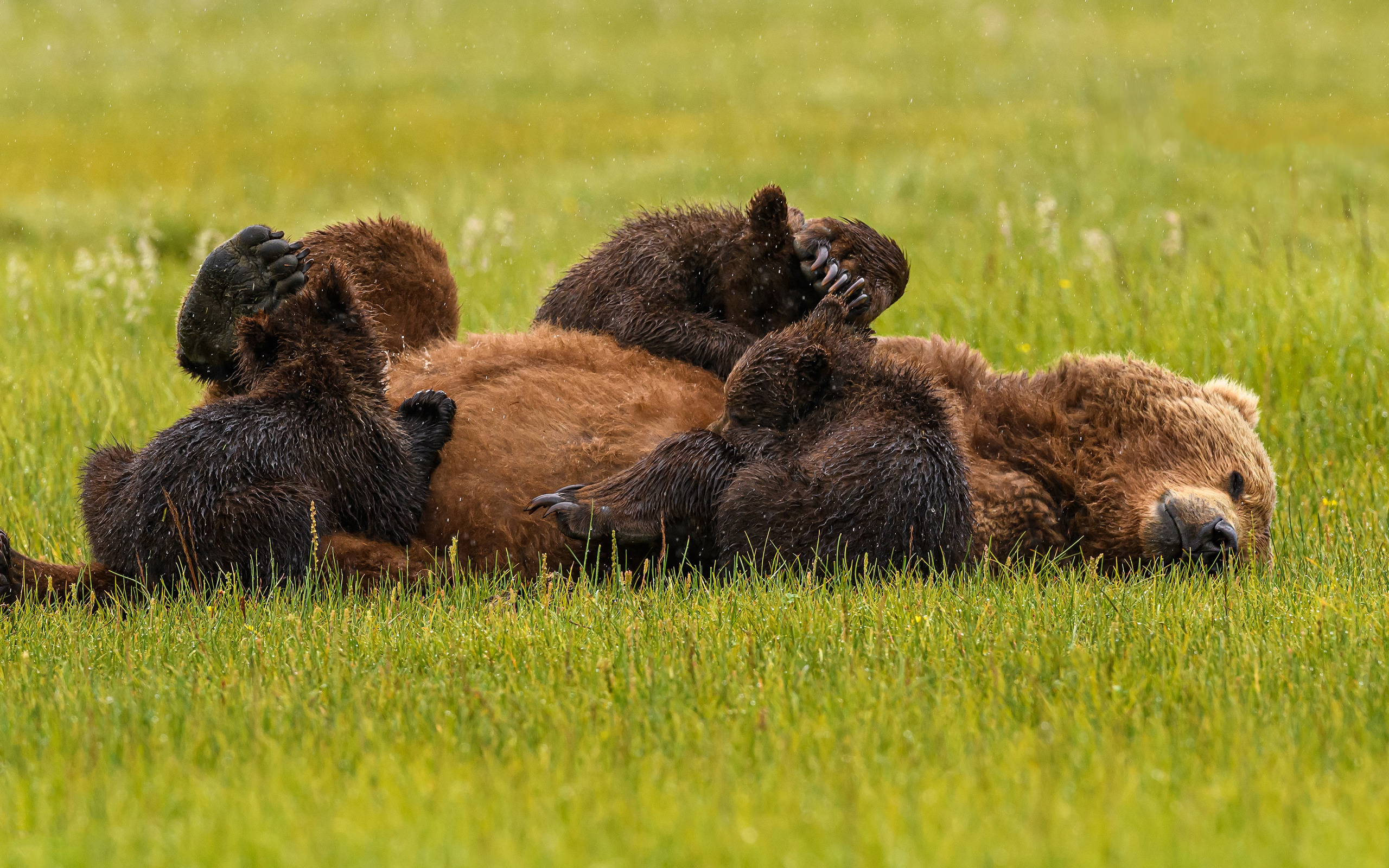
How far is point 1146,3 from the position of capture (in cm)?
3091

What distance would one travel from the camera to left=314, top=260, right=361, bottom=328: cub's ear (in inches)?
183

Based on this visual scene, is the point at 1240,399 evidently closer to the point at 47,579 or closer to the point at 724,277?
the point at 724,277

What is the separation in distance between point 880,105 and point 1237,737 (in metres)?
21.5

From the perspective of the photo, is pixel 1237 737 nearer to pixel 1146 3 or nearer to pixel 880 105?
pixel 880 105

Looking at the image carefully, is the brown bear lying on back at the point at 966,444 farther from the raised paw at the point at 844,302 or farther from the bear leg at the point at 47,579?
the raised paw at the point at 844,302

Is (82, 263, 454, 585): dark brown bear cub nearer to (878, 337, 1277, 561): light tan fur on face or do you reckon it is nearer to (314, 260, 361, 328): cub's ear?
(314, 260, 361, 328): cub's ear

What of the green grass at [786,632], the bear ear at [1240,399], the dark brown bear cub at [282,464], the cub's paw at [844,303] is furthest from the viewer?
the bear ear at [1240,399]

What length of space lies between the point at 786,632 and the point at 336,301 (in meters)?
1.87

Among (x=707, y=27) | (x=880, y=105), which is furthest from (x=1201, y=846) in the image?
(x=707, y=27)

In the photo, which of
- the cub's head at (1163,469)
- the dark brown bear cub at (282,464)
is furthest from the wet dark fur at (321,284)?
the cub's head at (1163,469)

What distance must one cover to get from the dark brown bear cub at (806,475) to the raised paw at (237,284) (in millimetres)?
1161

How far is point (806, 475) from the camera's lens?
4.41m

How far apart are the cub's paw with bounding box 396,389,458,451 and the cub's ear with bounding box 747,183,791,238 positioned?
1267 mm

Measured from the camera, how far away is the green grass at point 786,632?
2.55 metres
